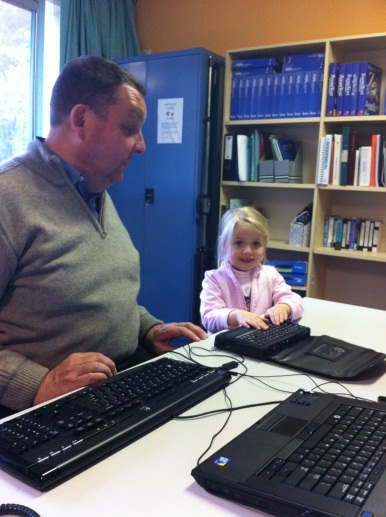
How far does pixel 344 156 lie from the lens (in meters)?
2.90

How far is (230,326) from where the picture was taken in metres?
1.64

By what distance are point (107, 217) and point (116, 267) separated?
189 millimetres

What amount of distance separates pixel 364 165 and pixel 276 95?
27.0 inches

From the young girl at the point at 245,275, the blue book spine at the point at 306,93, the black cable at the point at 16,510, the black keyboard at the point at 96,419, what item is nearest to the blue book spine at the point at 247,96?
the blue book spine at the point at 306,93

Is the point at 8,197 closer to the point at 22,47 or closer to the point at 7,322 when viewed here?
the point at 7,322

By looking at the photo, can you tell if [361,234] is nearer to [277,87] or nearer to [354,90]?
[354,90]

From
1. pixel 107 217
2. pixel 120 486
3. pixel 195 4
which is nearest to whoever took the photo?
pixel 120 486

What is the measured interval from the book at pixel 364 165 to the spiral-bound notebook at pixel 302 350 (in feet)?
5.45

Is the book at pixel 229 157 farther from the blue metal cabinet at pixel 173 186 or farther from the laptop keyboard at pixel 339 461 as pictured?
the laptop keyboard at pixel 339 461

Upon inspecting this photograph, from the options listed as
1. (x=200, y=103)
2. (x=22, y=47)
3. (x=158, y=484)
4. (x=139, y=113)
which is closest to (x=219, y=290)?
(x=139, y=113)

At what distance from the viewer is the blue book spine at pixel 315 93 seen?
9.61 feet

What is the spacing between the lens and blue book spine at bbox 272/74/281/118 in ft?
10.1

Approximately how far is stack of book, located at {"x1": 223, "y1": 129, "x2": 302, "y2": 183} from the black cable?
2715 mm

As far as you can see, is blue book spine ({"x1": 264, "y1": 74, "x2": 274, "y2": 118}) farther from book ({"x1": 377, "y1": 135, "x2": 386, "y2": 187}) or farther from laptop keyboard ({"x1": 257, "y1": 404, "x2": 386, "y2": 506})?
laptop keyboard ({"x1": 257, "y1": 404, "x2": 386, "y2": 506})
